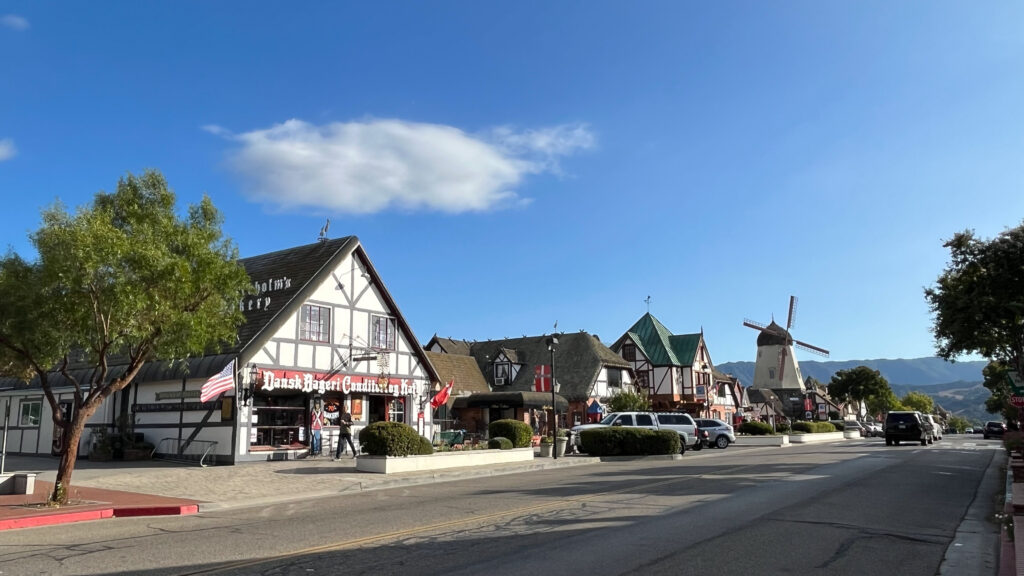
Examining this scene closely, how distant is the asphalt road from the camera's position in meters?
8.10

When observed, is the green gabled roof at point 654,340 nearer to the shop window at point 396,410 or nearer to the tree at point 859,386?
the shop window at point 396,410

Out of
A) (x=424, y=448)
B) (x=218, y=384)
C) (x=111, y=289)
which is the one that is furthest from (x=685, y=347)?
(x=111, y=289)

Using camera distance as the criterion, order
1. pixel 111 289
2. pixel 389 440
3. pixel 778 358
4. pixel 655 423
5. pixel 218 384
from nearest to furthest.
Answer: pixel 111 289
pixel 389 440
pixel 218 384
pixel 655 423
pixel 778 358

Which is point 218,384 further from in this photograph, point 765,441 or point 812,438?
point 812,438

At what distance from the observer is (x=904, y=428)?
39.8 meters

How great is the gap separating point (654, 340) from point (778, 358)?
36975 mm

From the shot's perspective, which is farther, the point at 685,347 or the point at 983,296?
the point at 685,347

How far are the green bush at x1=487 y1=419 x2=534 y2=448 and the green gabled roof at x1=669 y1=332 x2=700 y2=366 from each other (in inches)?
1449

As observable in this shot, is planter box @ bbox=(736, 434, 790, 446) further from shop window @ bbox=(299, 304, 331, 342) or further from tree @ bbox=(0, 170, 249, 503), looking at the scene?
tree @ bbox=(0, 170, 249, 503)

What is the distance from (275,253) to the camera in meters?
31.7

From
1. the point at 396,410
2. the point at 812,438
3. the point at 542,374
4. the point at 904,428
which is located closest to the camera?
the point at 542,374

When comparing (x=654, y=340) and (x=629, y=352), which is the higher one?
(x=654, y=340)

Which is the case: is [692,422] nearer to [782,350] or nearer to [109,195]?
[109,195]

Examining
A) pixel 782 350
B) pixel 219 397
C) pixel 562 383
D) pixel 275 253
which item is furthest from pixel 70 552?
pixel 782 350
